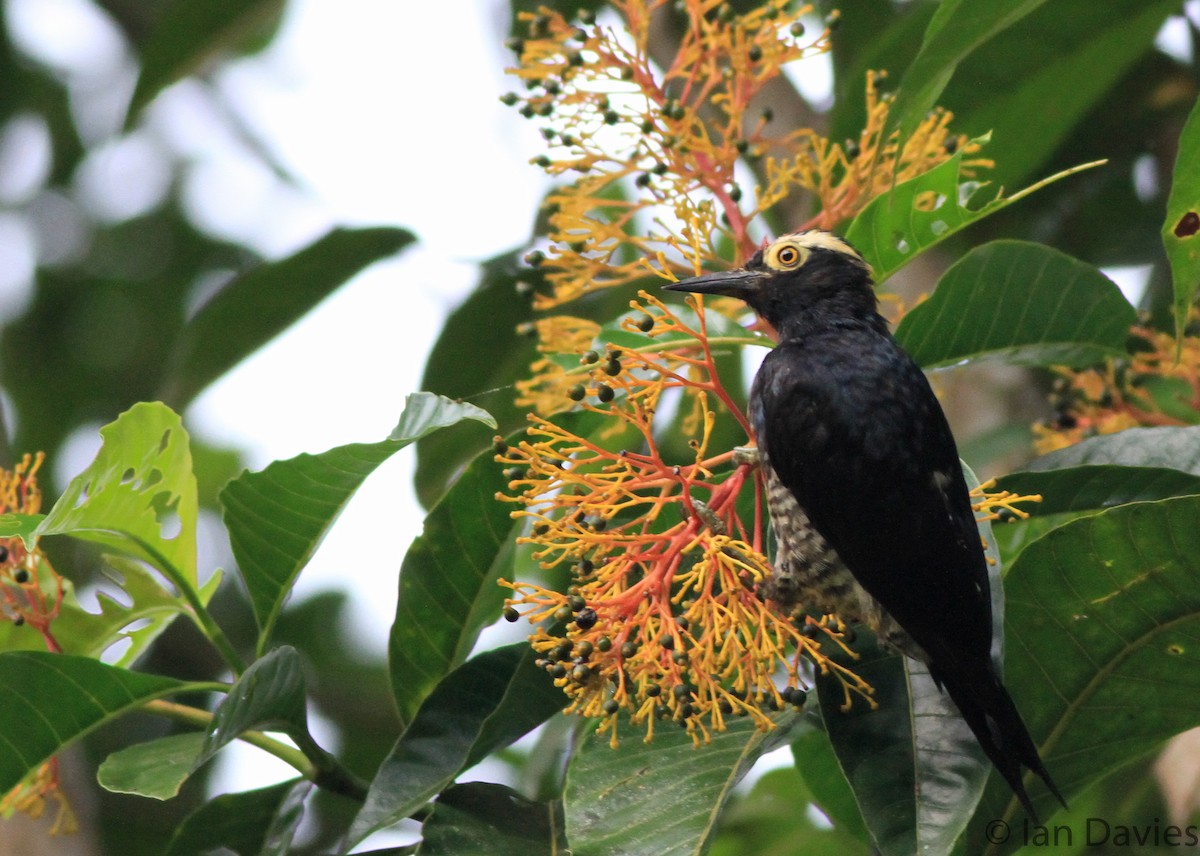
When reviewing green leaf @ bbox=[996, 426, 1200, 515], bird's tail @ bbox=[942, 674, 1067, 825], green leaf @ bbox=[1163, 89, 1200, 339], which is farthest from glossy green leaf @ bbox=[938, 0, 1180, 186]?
bird's tail @ bbox=[942, 674, 1067, 825]

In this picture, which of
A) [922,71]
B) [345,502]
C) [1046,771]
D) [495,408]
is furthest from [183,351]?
[1046,771]

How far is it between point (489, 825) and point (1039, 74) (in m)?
2.28

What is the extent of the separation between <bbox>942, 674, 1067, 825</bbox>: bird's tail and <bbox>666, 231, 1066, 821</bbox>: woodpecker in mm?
111

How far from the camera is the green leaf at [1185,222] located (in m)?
1.99

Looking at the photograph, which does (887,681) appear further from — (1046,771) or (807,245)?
(807,245)

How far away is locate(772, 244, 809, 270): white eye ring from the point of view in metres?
2.47

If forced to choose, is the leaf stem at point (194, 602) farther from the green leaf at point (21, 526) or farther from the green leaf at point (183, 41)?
the green leaf at point (183, 41)

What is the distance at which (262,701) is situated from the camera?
6.31 feet

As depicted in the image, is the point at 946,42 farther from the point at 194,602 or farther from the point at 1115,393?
the point at 194,602

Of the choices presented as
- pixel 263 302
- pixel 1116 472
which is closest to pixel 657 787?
pixel 1116 472

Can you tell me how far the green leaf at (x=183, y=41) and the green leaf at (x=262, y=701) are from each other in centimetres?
190

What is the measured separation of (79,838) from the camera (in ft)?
8.36

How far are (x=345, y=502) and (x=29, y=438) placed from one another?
294 cm

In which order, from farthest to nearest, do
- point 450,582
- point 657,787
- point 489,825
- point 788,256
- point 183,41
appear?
point 183,41 → point 788,256 → point 450,582 → point 489,825 → point 657,787
